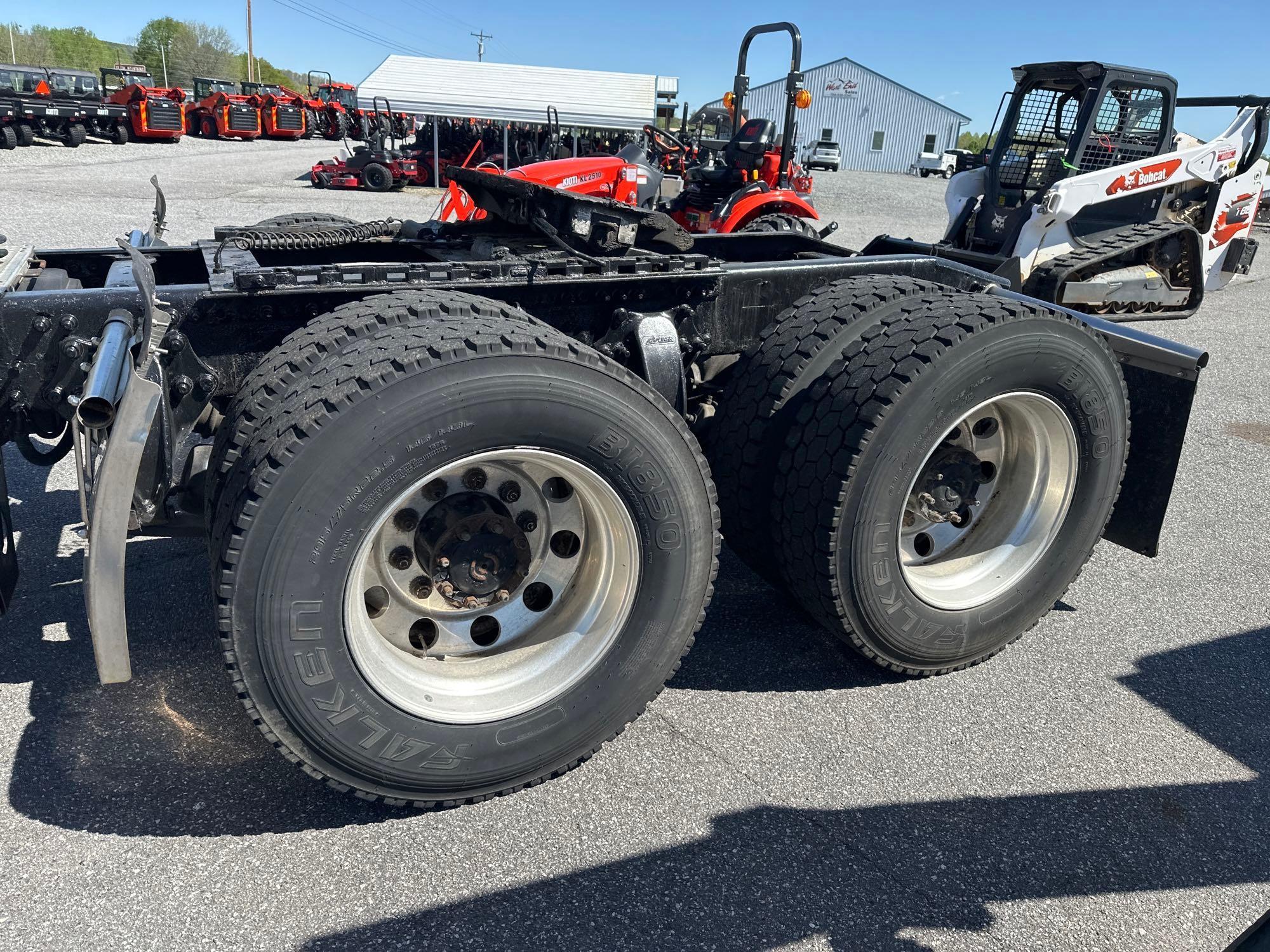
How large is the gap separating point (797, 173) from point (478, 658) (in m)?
13.1

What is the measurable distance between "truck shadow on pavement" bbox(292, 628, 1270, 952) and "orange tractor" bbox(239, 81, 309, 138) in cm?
3651

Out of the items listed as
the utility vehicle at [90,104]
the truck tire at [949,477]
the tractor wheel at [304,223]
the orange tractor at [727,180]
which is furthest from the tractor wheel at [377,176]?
the truck tire at [949,477]

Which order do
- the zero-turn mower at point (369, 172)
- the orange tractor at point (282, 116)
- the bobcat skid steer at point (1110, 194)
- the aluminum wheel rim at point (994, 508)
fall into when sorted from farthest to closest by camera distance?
the orange tractor at point (282, 116) → the zero-turn mower at point (369, 172) → the bobcat skid steer at point (1110, 194) → the aluminum wheel rim at point (994, 508)

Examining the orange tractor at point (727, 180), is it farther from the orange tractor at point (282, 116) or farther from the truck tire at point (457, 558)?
the orange tractor at point (282, 116)

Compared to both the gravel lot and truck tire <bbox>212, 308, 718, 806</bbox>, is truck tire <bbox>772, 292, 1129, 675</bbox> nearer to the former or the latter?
the gravel lot

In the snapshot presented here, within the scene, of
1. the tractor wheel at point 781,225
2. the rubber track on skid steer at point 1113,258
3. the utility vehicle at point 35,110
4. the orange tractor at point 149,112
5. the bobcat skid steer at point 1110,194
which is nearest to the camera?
the tractor wheel at point 781,225

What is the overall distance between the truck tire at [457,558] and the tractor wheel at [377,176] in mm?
18434

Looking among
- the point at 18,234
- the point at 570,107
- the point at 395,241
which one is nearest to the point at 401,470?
the point at 395,241

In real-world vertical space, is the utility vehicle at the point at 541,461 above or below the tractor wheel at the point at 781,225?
below

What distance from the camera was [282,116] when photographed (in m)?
33.7

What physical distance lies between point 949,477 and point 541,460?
1.55m

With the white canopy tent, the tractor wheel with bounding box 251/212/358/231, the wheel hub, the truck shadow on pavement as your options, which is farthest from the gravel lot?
the white canopy tent

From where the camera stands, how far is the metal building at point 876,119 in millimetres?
53656

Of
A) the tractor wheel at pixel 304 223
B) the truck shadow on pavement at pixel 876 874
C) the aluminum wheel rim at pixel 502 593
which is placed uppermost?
the tractor wheel at pixel 304 223
